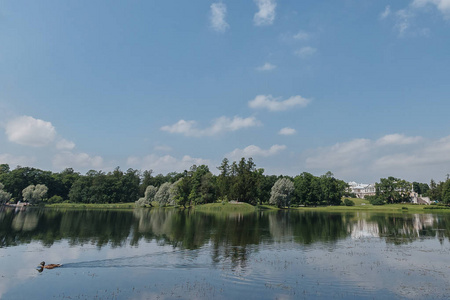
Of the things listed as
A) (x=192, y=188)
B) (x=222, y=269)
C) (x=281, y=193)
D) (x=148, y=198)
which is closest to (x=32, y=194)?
(x=148, y=198)

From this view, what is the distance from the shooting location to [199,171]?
13112 cm

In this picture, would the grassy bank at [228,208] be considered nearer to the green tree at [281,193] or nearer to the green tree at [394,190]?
the green tree at [281,193]

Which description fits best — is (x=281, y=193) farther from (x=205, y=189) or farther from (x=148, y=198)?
(x=148, y=198)

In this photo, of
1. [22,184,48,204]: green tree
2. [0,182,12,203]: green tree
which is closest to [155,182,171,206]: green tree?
[22,184,48,204]: green tree

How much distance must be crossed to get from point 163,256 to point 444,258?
996 inches

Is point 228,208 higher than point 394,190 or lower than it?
lower

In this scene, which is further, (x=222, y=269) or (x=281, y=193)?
(x=281, y=193)

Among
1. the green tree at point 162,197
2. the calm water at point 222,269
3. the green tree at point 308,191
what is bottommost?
the calm water at point 222,269

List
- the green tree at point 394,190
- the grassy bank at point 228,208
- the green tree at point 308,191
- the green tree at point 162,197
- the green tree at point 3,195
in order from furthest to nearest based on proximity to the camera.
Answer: the green tree at point 394,190, the green tree at point 308,191, the green tree at point 162,197, the green tree at point 3,195, the grassy bank at point 228,208

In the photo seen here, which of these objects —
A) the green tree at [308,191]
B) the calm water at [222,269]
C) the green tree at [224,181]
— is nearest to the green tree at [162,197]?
the green tree at [224,181]

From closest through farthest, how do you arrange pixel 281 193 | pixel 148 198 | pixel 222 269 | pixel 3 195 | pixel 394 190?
pixel 222 269 → pixel 281 193 → pixel 3 195 → pixel 148 198 → pixel 394 190

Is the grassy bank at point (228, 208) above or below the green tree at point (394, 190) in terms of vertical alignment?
below

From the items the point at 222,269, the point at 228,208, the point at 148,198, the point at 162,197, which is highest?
the point at 162,197

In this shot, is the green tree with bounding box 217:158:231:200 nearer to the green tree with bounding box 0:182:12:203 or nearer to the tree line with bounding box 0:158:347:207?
the tree line with bounding box 0:158:347:207
